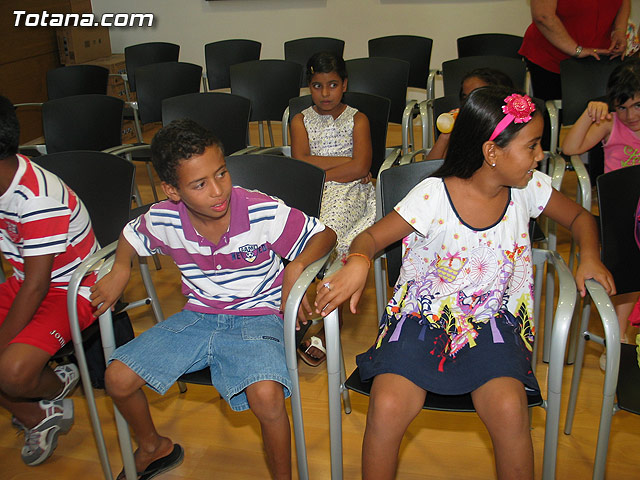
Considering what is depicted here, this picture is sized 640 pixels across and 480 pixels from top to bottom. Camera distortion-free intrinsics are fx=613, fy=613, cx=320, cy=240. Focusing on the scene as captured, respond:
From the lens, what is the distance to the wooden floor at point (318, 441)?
5.78ft

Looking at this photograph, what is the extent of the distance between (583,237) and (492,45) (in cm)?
260

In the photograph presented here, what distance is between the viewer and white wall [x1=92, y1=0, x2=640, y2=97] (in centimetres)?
490

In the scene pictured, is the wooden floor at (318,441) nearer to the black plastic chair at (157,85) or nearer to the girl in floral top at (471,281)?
the girl in floral top at (471,281)

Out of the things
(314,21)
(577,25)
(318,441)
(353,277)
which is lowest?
(318,441)

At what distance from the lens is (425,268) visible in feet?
5.22

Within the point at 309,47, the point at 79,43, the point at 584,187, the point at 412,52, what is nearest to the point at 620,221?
the point at 584,187

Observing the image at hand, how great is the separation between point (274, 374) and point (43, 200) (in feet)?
2.69

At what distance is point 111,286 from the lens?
157 cm

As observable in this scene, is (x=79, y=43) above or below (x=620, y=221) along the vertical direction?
above

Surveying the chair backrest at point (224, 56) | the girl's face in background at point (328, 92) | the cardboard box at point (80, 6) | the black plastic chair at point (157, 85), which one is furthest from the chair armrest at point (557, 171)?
the cardboard box at point (80, 6)

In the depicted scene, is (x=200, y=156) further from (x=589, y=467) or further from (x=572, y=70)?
(x=572, y=70)

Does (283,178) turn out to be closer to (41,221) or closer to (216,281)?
(216,281)

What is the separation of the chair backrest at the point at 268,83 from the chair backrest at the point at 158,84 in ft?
1.16

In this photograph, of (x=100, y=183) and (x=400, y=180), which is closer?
(x=400, y=180)
